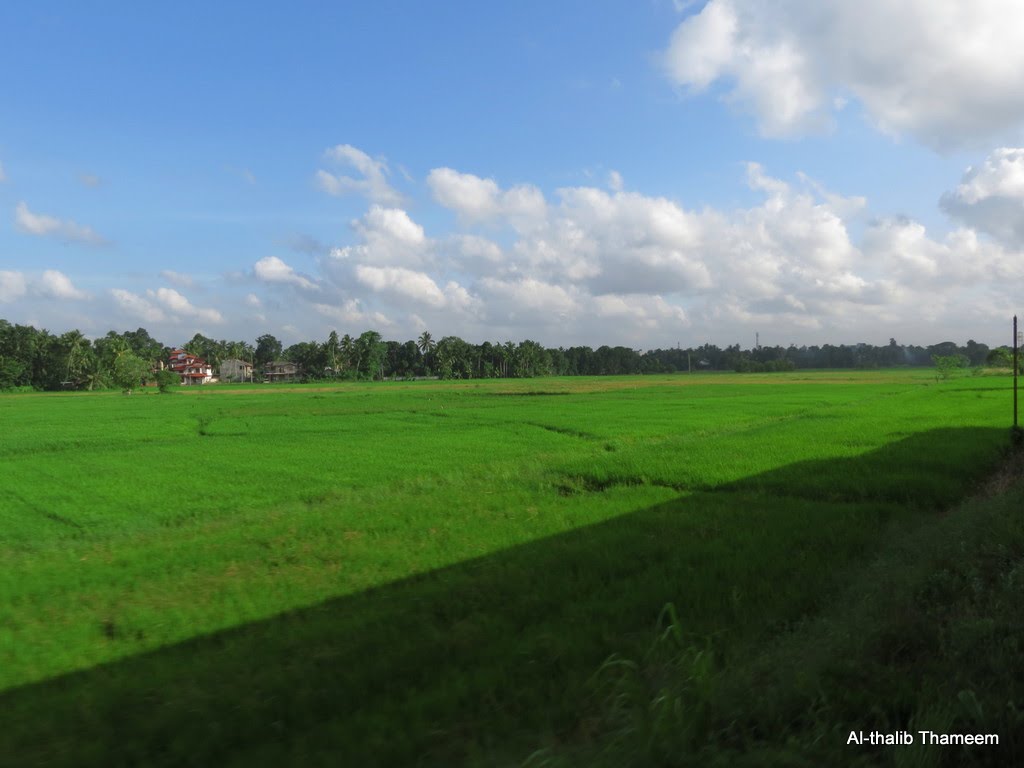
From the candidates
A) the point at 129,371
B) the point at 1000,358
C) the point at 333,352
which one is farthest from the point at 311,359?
the point at 1000,358

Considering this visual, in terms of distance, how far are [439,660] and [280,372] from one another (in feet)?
400

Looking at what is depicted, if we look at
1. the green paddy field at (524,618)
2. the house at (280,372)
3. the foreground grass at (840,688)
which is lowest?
the green paddy field at (524,618)

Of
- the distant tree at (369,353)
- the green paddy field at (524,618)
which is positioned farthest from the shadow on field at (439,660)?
the distant tree at (369,353)

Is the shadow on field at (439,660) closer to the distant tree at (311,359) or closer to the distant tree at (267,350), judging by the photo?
the distant tree at (311,359)

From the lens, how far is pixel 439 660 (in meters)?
4.05

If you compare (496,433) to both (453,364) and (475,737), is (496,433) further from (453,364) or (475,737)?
(453,364)

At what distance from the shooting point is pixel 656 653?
3.80m

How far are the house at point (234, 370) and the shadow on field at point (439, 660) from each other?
11457 cm

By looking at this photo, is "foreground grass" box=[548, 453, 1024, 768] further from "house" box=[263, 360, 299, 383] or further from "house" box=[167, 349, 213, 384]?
"house" box=[263, 360, 299, 383]

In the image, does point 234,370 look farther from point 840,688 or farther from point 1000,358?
point 840,688

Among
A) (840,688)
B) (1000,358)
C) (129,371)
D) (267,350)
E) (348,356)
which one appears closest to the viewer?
(840,688)

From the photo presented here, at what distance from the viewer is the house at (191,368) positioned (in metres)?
106

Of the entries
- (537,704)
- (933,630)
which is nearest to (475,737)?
(537,704)

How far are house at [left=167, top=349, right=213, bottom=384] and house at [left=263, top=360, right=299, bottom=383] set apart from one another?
452 inches
